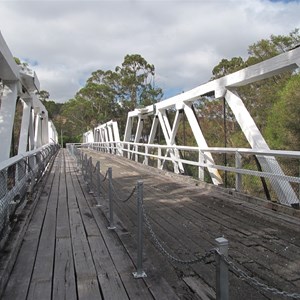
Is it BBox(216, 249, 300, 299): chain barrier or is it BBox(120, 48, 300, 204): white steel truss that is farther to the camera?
BBox(120, 48, 300, 204): white steel truss

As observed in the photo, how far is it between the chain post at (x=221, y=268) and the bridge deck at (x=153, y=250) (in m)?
0.98

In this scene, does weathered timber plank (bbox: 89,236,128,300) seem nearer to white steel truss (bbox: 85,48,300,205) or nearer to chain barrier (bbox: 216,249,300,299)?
chain barrier (bbox: 216,249,300,299)

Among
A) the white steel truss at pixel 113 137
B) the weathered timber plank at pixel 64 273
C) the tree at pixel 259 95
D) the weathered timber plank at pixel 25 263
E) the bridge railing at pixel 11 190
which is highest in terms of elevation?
the tree at pixel 259 95

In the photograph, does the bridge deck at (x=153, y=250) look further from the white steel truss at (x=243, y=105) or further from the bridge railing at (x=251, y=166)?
the white steel truss at (x=243, y=105)

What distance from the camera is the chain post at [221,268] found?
2246 millimetres

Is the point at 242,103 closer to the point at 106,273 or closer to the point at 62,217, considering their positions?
the point at 62,217

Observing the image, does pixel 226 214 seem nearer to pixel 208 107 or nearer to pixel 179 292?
pixel 179 292

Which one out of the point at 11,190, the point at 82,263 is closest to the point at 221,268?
the point at 82,263

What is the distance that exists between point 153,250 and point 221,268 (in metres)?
2.39

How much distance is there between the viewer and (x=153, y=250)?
4594mm

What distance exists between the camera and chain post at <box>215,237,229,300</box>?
88.4 inches

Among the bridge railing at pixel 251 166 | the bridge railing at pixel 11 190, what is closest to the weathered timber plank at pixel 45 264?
the bridge railing at pixel 11 190

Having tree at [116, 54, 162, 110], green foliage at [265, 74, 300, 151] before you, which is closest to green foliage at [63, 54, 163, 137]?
tree at [116, 54, 162, 110]

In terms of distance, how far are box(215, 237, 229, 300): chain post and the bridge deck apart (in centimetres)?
→ 98
